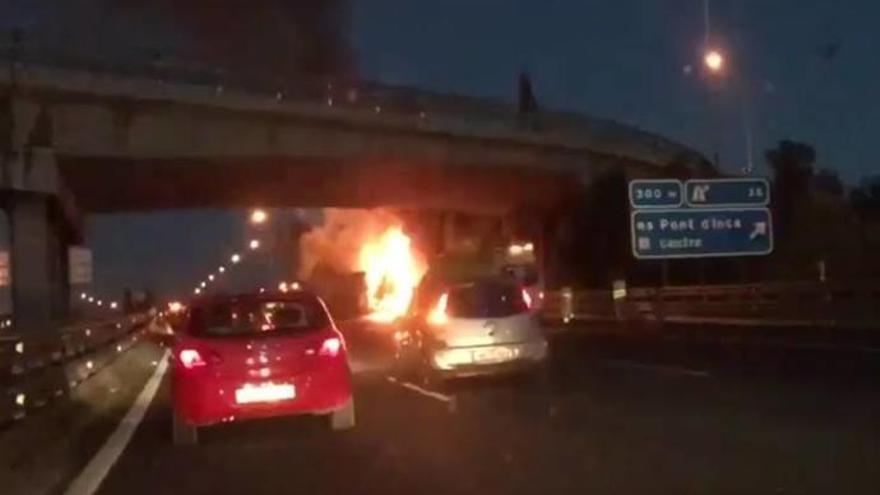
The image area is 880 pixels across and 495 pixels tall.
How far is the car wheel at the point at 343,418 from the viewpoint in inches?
744

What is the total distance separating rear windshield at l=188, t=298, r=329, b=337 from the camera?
18.6 meters

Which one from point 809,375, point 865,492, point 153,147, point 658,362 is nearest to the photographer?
point 865,492

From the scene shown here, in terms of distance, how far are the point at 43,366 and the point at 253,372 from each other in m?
6.34

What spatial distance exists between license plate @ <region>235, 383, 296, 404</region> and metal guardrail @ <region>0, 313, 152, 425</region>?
2.52 m

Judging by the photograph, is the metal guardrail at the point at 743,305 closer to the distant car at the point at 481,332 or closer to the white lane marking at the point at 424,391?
the distant car at the point at 481,332

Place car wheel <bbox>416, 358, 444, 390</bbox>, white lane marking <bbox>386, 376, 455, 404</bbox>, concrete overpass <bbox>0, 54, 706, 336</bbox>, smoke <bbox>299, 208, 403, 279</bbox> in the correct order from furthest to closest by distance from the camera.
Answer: smoke <bbox>299, 208, 403, 279</bbox>
concrete overpass <bbox>0, 54, 706, 336</bbox>
car wheel <bbox>416, 358, 444, 390</bbox>
white lane marking <bbox>386, 376, 455, 404</bbox>

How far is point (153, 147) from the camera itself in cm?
4503

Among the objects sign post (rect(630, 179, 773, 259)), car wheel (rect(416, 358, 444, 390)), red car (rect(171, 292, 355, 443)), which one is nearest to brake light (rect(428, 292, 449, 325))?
car wheel (rect(416, 358, 444, 390))

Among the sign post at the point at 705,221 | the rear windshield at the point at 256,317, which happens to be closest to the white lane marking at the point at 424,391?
the rear windshield at the point at 256,317

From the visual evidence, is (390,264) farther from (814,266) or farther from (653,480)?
(653,480)

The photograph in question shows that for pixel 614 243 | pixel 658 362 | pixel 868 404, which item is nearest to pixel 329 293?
pixel 614 243

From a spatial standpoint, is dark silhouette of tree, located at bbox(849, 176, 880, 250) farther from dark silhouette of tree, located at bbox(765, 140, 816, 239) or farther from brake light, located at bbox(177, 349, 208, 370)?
brake light, located at bbox(177, 349, 208, 370)

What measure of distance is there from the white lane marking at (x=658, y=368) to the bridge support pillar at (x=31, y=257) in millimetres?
19582

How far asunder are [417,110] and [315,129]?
380 centimetres
